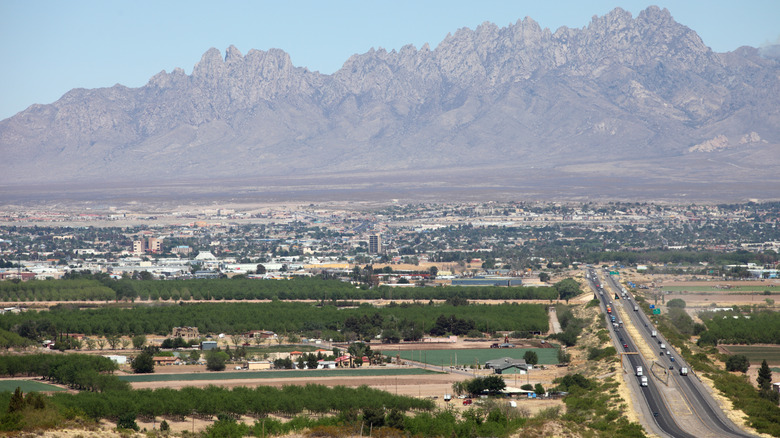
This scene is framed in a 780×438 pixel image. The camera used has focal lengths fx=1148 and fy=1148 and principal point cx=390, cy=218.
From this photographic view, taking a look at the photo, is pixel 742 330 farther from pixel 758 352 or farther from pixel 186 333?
pixel 186 333

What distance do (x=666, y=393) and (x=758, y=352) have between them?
18.3 m

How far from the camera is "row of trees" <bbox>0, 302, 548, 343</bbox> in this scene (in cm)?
7162

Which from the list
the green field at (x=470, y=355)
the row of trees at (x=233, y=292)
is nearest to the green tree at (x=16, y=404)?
the green field at (x=470, y=355)

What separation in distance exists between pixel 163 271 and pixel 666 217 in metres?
100.0

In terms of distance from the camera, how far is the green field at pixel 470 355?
203 feet

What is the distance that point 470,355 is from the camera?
64.2 m

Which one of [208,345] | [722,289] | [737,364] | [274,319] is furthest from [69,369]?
[722,289]

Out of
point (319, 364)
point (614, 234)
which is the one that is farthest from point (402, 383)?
point (614, 234)

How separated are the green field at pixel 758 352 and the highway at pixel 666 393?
428 centimetres

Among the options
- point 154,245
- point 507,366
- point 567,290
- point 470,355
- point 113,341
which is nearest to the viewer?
point 507,366

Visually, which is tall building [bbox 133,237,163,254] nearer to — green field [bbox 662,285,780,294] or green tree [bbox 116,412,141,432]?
green field [bbox 662,285,780,294]

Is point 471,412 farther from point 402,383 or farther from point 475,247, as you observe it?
point 475,247

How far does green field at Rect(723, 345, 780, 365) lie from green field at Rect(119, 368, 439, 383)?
17.6 m

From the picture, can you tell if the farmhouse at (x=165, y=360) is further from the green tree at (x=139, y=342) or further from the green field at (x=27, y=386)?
the green field at (x=27, y=386)
